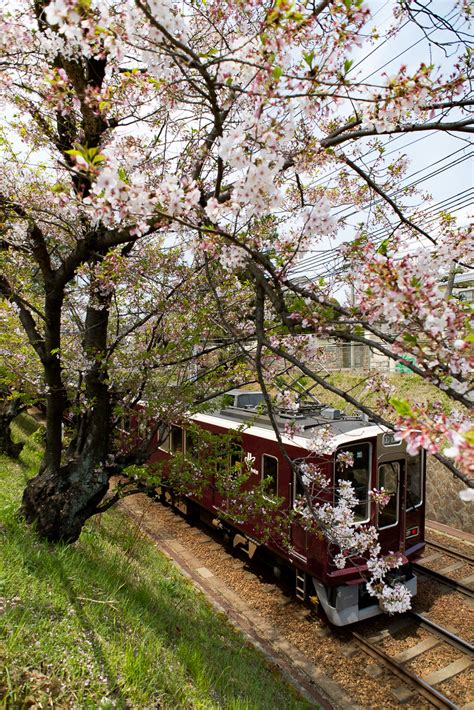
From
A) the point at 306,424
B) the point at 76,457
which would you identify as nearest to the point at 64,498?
the point at 76,457

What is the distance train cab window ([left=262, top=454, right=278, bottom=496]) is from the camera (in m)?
6.86

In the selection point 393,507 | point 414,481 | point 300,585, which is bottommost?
point 300,585

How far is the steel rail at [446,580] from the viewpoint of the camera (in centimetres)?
693

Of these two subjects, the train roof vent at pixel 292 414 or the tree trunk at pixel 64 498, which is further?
the train roof vent at pixel 292 414

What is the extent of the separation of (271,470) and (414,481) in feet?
7.33

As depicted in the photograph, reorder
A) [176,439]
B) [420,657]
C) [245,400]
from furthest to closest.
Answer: [176,439] < [245,400] < [420,657]

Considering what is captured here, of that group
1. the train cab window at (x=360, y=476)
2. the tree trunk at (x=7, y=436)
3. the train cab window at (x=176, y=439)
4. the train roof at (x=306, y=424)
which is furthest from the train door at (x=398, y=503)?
the tree trunk at (x=7, y=436)

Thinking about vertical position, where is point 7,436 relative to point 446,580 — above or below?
above

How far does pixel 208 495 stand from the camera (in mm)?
8453

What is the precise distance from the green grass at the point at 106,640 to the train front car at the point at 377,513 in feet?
4.18

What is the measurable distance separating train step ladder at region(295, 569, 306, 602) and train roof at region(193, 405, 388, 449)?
1.89 metres

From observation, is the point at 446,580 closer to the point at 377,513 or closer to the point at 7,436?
the point at 377,513

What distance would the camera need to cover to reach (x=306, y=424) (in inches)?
270

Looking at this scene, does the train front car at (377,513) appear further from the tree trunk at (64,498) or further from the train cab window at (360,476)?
the tree trunk at (64,498)
